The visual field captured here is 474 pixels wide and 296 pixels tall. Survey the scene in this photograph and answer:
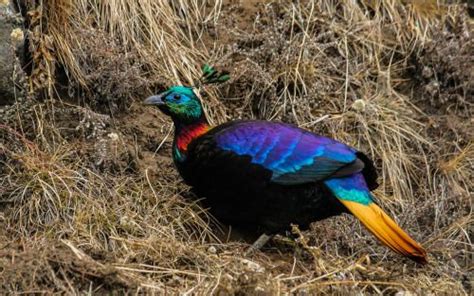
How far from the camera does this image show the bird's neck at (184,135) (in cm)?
459

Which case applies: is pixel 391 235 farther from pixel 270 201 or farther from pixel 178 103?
pixel 178 103

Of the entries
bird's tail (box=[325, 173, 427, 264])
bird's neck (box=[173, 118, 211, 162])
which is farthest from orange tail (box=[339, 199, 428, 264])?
bird's neck (box=[173, 118, 211, 162])

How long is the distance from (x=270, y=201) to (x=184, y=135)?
0.61m

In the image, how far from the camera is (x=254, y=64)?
5.32 metres

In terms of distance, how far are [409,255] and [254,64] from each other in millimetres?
1720

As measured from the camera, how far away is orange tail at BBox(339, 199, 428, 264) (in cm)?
407

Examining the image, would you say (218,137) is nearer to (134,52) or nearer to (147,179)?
(147,179)

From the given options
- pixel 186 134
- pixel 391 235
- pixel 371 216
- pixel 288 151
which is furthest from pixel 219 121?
pixel 391 235

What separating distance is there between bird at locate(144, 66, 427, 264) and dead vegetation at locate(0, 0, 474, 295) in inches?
7.2

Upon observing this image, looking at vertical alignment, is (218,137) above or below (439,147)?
above

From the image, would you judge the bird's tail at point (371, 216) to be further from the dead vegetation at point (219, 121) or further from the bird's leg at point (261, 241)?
the bird's leg at point (261, 241)

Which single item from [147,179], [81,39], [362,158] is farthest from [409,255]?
[81,39]

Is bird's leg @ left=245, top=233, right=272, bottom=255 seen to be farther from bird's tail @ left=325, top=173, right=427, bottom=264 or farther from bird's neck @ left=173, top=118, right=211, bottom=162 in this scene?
bird's neck @ left=173, top=118, right=211, bottom=162

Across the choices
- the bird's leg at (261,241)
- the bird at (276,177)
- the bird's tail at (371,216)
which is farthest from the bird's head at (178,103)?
the bird's tail at (371,216)
